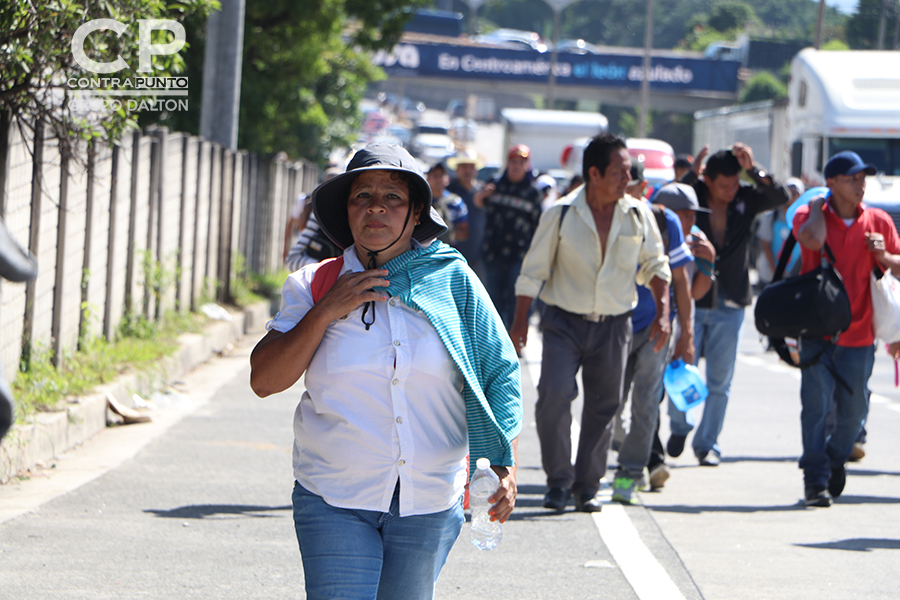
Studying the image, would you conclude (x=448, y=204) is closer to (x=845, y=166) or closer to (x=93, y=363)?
(x=93, y=363)

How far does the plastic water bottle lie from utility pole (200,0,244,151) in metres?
10.5

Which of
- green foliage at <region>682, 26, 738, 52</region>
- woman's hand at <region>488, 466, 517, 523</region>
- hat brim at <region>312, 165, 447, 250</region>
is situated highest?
green foliage at <region>682, 26, 738, 52</region>

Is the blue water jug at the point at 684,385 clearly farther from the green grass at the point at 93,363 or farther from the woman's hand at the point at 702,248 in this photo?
the green grass at the point at 93,363

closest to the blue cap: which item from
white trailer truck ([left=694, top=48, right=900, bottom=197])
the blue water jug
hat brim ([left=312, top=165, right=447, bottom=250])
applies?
the blue water jug

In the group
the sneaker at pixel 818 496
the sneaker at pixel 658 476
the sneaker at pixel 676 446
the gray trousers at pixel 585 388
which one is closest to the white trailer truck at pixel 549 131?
the sneaker at pixel 676 446

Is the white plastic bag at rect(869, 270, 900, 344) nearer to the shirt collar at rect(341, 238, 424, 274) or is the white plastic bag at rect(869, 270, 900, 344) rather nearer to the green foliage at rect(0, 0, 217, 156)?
the shirt collar at rect(341, 238, 424, 274)

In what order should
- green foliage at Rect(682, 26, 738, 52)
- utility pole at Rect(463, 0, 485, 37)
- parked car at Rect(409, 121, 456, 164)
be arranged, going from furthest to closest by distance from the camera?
green foliage at Rect(682, 26, 738, 52) < parked car at Rect(409, 121, 456, 164) < utility pole at Rect(463, 0, 485, 37)

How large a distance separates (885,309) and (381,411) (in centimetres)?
465

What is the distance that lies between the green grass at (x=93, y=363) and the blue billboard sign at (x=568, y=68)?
4695 centimetres

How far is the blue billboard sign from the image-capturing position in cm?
5841

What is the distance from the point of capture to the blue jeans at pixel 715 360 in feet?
28.1

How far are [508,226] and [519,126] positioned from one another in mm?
19493

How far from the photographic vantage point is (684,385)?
7.80m

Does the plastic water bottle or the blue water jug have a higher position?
the plastic water bottle
